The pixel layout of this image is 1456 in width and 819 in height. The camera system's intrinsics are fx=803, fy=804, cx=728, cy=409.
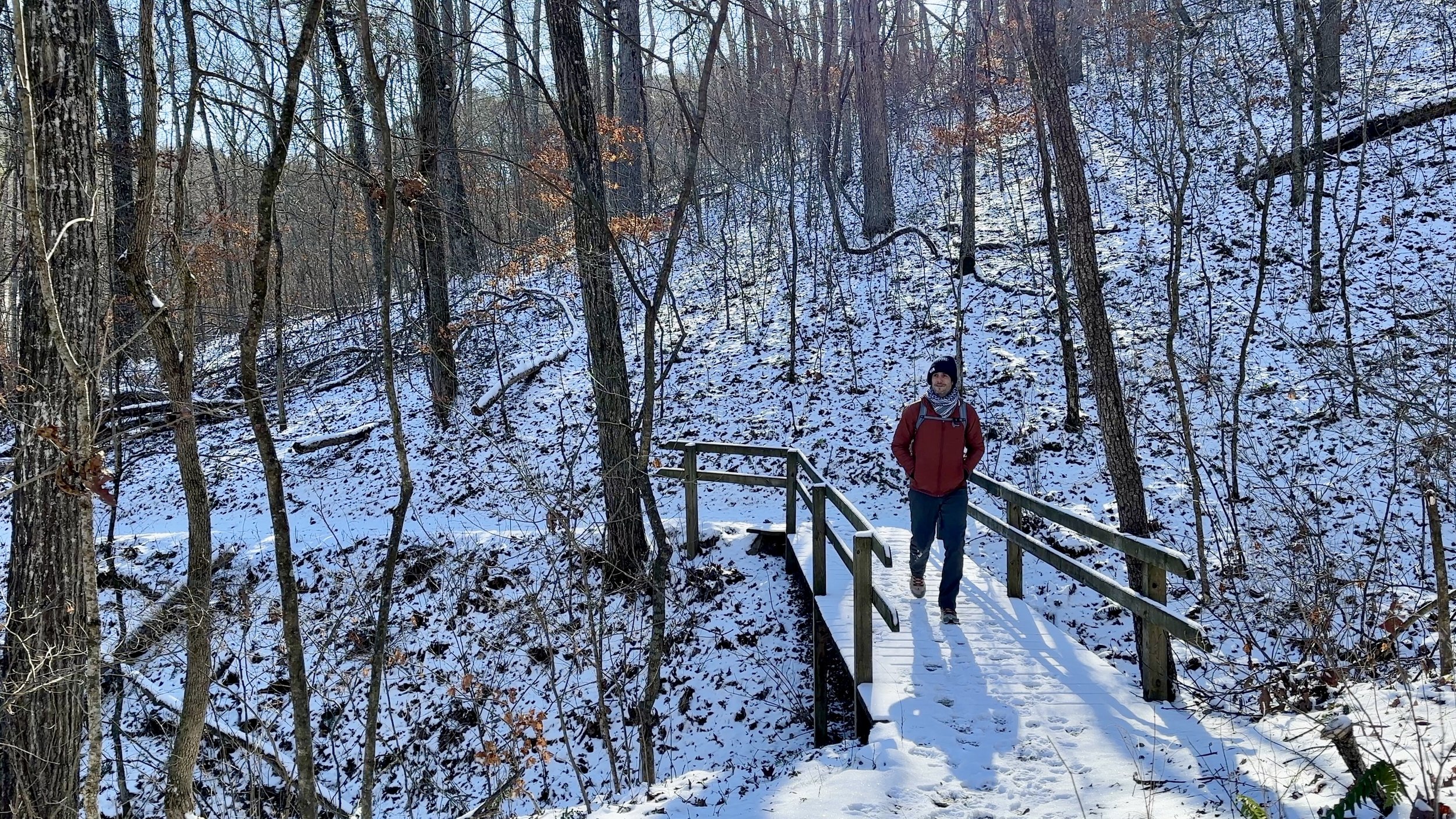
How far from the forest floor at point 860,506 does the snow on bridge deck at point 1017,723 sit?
1.9 inches

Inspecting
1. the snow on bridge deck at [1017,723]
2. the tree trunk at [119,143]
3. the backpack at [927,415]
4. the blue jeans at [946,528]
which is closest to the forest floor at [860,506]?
the snow on bridge deck at [1017,723]

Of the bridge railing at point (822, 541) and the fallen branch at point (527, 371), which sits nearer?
the bridge railing at point (822, 541)

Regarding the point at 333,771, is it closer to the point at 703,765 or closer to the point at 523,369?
the point at 703,765

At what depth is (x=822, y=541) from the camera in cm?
739

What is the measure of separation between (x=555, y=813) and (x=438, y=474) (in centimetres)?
863

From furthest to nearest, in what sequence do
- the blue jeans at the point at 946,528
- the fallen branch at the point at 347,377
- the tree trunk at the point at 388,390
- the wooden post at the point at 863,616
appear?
the fallen branch at the point at 347,377 < the blue jeans at the point at 946,528 < the tree trunk at the point at 388,390 < the wooden post at the point at 863,616

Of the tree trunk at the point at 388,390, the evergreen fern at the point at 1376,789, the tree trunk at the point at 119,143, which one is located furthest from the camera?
the tree trunk at the point at 119,143

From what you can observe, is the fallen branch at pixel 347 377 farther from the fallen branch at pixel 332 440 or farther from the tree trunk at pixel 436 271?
the tree trunk at pixel 436 271

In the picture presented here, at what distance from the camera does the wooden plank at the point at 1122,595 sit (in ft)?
14.7

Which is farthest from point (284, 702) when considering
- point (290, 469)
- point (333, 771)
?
point (290, 469)

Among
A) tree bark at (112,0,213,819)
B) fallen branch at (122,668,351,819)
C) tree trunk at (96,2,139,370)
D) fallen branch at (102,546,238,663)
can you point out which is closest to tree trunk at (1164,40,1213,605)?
fallen branch at (122,668,351,819)

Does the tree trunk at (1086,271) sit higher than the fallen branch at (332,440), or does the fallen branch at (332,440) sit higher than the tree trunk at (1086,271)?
the tree trunk at (1086,271)

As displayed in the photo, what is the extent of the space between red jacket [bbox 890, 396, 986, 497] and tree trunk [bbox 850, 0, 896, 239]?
12930 millimetres

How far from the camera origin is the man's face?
631cm
